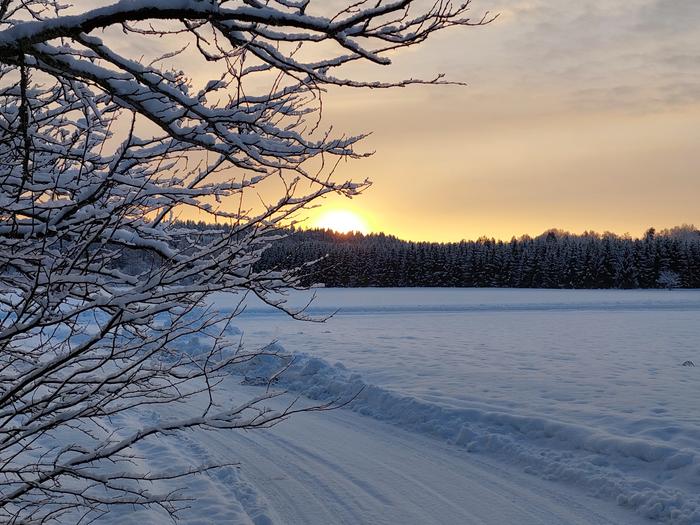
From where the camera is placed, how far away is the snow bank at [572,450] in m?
6.25

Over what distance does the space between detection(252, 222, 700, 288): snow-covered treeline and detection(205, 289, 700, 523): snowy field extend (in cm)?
5567

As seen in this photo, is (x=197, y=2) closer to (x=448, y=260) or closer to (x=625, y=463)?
(x=625, y=463)

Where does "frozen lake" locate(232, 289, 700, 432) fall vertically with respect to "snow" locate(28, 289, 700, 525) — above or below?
above

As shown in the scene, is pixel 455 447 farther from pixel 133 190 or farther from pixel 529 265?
pixel 529 265

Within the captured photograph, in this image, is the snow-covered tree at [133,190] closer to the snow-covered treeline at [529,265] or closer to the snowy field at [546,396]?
the snowy field at [546,396]

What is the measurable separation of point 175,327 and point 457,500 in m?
4.76

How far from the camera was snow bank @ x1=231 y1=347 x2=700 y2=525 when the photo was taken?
6246 mm

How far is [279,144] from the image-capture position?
2902 mm

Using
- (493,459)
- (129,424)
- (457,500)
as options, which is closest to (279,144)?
(457,500)

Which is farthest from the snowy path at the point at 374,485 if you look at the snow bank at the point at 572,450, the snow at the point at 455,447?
the snow bank at the point at 572,450

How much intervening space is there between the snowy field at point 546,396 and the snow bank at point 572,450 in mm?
14

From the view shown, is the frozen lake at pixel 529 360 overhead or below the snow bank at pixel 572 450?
overhead

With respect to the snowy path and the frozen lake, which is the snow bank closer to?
the snowy path

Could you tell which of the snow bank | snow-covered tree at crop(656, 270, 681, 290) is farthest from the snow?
snow-covered tree at crop(656, 270, 681, 290)
